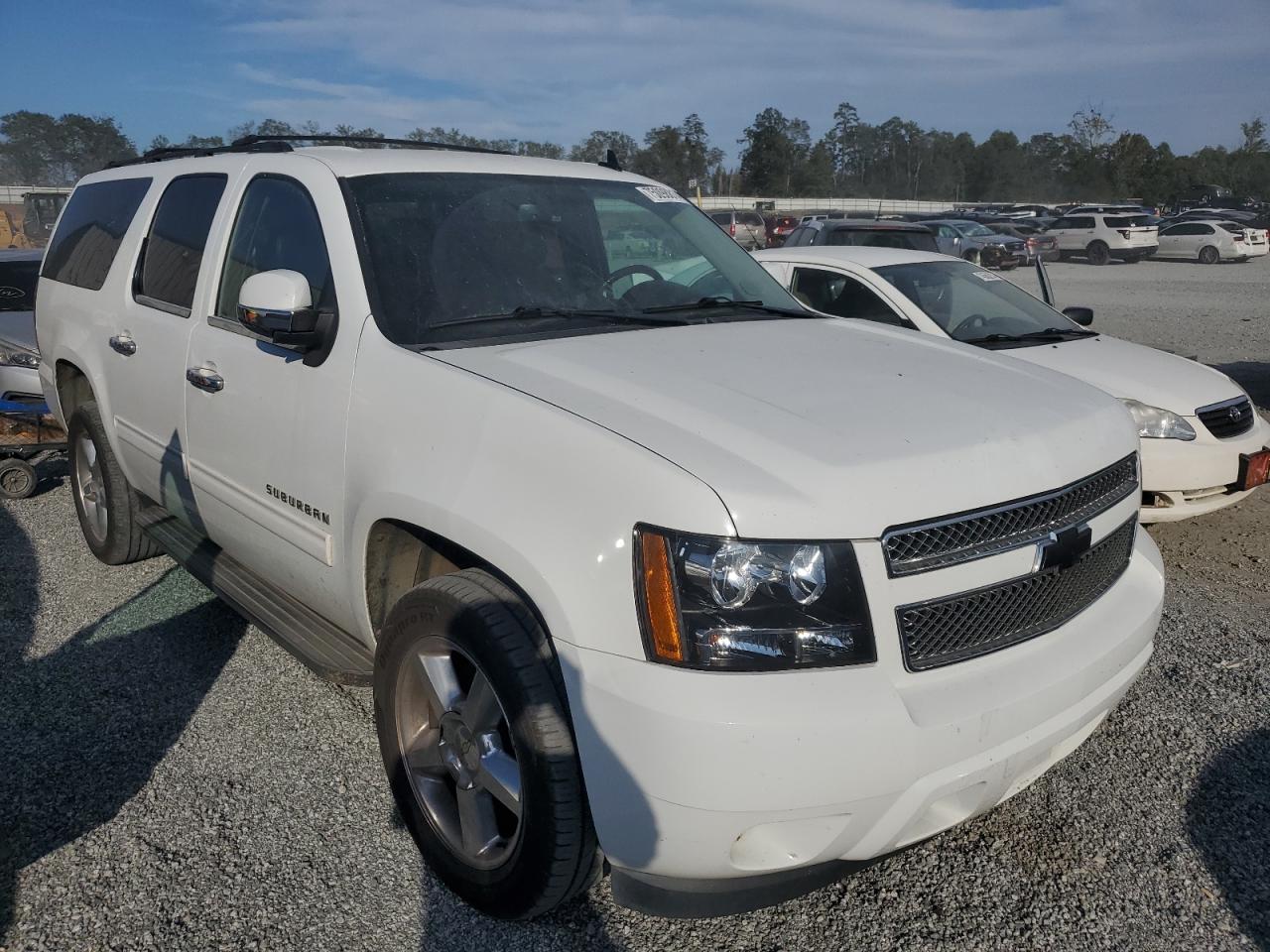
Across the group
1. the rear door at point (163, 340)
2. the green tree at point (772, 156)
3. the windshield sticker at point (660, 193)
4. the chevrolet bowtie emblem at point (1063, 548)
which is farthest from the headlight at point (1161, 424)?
the green tree at point (772, 156)

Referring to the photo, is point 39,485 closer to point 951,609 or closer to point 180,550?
point 180,550

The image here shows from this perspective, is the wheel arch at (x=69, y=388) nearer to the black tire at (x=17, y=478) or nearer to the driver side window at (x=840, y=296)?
the black tire at (x=17, y=478)

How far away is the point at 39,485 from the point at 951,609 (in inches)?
275

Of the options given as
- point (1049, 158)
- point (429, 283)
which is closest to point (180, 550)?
point (429, 283)

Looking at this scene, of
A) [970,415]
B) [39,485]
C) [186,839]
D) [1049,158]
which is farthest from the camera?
[1049,158]

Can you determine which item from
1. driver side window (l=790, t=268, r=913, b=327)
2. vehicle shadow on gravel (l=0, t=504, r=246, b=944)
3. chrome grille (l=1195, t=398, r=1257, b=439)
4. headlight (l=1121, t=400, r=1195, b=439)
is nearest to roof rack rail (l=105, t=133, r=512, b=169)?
vehicle shadow on gravel (l=0, t=504, r=246, b=944)

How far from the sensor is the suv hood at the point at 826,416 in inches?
85.0

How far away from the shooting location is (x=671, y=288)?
3668mm

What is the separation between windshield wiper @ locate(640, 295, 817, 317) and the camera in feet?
11.6

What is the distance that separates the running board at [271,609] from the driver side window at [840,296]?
4.10 metres

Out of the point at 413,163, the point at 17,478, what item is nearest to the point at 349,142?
the point at 413,163

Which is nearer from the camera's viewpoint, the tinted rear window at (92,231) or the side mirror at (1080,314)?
the tinted rear window at (92,231)

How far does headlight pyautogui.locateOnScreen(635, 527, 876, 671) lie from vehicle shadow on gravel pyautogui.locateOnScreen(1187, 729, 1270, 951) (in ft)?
4.93

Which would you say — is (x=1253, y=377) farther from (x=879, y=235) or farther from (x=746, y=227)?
(x=746, y=227)
